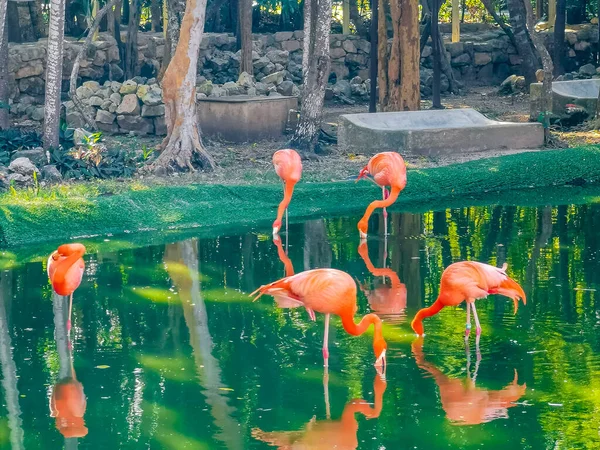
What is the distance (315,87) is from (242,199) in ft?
8.64

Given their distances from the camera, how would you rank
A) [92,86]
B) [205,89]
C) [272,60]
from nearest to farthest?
1. [205,89]
2. [92,86]
3. [272,60]

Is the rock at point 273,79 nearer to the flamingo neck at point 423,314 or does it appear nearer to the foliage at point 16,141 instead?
the foliage at point 16,141

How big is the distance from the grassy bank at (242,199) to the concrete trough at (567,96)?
312 centimetres

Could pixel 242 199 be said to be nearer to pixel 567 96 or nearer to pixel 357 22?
pixel 567 96

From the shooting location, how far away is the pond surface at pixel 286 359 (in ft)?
15.1

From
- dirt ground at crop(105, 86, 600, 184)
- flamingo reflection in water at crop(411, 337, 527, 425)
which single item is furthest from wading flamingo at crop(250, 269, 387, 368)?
dirt ground at crop(105, 86, 600, 184)

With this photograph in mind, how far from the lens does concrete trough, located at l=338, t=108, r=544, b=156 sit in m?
11.8

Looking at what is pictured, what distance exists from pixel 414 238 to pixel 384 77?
5.73 m

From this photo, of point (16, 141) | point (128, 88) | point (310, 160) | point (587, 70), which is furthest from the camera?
point (587, 70)

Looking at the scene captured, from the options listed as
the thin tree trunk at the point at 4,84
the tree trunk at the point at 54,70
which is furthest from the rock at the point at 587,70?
the tree trunk at the point at 54,70

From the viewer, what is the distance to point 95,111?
14.0 meters

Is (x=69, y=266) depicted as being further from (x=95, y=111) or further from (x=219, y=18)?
(x=219, y=18)

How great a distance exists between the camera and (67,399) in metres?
5.02

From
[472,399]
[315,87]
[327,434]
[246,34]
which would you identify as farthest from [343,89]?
[327,434]
